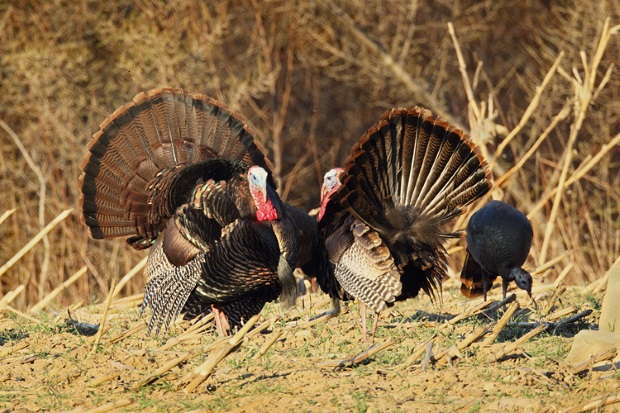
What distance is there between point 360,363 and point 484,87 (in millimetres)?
Result: 11999

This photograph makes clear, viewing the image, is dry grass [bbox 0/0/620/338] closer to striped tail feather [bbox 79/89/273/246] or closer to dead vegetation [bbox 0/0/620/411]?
dead vegetation [bbox 0/0/620/411]

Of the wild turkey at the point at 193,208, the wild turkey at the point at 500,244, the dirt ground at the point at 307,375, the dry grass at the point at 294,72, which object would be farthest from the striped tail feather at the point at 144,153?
the dry grass at the point at 294,72

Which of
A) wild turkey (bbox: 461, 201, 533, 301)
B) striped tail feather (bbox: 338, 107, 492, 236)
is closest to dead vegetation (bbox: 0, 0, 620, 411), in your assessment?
wild turkey (bbox: 461, 201, 533, 301)

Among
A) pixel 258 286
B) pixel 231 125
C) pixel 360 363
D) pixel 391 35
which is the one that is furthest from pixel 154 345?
pixel 391 35

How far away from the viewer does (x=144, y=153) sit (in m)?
6.39

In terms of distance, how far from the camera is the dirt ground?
12.5ft

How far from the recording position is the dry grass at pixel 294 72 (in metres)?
12.8

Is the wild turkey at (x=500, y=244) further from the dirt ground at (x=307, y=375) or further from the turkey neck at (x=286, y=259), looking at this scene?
the turkey neck at (x=286, y=259)

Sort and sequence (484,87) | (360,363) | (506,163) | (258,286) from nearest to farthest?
(360,363) → (258,286) → (506,163) → (484,87)

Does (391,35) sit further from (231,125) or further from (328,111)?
(231,125)

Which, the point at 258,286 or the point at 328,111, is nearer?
the point at 258,286

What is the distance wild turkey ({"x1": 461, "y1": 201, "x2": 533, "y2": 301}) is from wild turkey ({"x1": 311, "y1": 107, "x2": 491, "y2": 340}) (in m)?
0.40

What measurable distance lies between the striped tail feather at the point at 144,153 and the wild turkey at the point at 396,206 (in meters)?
1.08

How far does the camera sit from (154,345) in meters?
5.18
